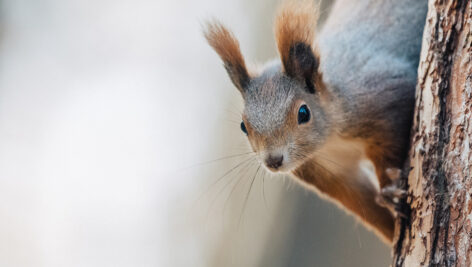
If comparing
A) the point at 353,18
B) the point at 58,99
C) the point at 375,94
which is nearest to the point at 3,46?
the point at 58,99

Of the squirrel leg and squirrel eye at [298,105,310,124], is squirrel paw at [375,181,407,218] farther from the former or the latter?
squirrel eye at [298,105,310,124]

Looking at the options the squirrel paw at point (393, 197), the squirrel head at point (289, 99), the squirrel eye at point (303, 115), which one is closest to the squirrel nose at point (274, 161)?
the squirrel head at point (289, 99)

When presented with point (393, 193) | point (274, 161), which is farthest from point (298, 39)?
point (393, 193)

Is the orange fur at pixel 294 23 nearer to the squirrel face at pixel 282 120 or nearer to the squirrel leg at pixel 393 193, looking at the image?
the squirrel face at pixel 282 120

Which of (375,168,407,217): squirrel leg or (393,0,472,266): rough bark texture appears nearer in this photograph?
(393,0,472,266): rough bark texture

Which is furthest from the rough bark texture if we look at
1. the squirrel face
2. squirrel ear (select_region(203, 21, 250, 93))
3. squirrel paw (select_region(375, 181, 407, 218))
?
squirrel ear (select_region(203, 21, 250, 93))

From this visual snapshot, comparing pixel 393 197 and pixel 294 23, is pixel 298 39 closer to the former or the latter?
pixel 294 23
